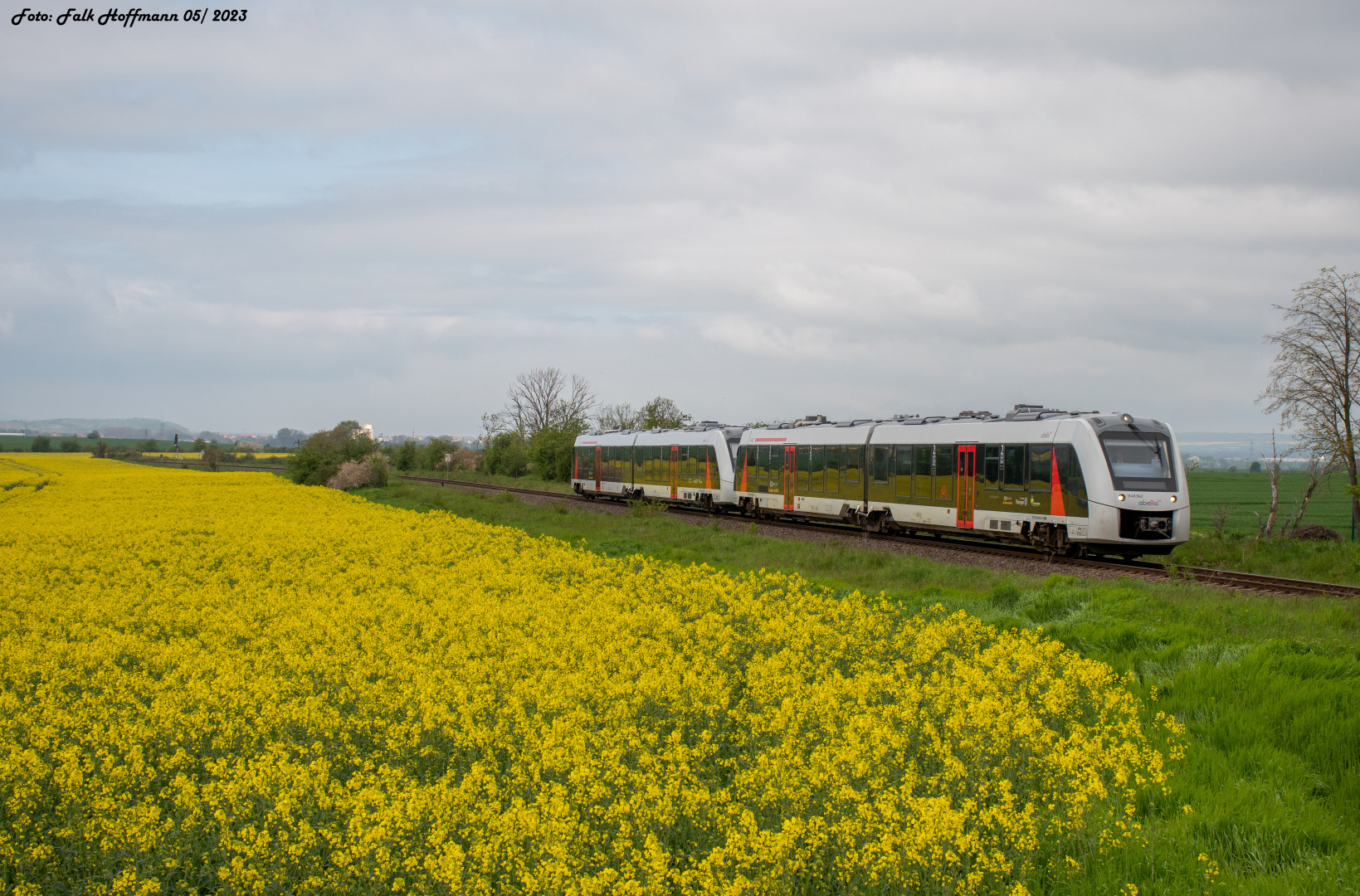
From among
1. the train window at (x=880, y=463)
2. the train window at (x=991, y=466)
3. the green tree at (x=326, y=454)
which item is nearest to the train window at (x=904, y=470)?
the train window at (x=880, y=463)

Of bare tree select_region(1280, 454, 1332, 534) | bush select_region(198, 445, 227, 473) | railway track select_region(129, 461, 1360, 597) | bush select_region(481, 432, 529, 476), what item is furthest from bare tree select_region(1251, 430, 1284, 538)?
bush select_region(198, 445, 227, 473)

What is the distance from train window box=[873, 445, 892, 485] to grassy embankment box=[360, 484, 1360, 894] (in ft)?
27.5

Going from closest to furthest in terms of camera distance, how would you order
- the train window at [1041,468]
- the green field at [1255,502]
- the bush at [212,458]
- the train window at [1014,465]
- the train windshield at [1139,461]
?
1. the train windshield at [1139,461]
2. the train window at [1041,468]
3. the train window at [1014,465]
4. the green field at [1255,502]
5. the bush at [212,458]

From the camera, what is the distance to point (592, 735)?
211 inches

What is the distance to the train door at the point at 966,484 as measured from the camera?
21.6 metres

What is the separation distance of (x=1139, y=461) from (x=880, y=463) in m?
7.67

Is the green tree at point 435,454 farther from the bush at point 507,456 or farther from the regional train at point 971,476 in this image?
the regional train at point 971,476

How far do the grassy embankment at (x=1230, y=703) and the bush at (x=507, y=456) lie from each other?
5221 cm

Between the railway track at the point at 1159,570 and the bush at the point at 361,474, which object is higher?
the bush at the point at 361,474

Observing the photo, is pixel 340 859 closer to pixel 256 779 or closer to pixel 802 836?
pixel 256 779

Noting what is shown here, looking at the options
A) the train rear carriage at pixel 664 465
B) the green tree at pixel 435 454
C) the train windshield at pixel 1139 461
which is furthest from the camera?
the green tree at pixel 435 454

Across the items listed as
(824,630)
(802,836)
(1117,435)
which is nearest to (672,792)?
(802,836)

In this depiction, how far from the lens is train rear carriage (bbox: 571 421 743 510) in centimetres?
3344

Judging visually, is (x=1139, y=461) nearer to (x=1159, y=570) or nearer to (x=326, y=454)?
(x=1159, y=570)
